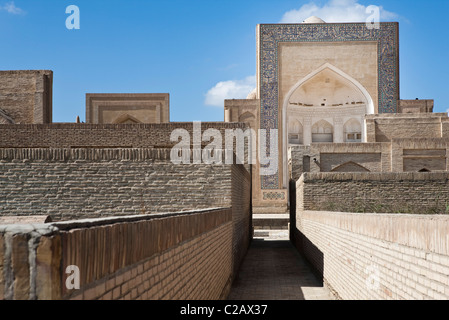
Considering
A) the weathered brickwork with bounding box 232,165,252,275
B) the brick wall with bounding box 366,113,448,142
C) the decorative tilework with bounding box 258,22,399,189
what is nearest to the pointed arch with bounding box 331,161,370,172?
the brick wall with bounding box 366,113,448,142

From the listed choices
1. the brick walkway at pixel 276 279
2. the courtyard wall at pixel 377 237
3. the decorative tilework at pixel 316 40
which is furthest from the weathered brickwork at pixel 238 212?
the decorative tilework at pixel 316 40

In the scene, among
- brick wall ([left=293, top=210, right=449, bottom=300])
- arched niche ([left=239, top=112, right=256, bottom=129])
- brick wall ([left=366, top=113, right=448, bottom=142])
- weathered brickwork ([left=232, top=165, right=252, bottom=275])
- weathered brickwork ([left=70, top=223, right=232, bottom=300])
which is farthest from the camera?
arched niche ([left=239, top=112, right=256, bottom=129])

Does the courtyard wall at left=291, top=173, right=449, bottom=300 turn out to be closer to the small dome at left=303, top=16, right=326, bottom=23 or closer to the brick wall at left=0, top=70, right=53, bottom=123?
the brick wall at left=0, top=70, right=53, bottom=123

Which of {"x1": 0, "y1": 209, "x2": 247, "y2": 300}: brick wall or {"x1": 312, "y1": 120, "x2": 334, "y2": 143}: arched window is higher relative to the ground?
{"x1": 312, "y1": 120, "x2": 334, "y2": 143}: arched window

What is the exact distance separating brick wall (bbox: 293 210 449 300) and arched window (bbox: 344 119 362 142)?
813 inches

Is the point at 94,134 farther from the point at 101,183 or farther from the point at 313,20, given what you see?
the point at 313,20

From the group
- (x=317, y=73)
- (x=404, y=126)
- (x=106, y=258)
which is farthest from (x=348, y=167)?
(x=106, y=258)

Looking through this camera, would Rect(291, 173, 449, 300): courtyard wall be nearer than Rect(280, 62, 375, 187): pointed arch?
Yes

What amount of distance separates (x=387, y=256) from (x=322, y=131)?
24.2 meters

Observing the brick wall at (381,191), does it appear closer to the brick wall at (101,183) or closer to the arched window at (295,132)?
the brick wall at (101,183)

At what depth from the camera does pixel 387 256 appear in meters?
3.66

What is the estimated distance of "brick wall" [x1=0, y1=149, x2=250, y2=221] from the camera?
6.86 metres
